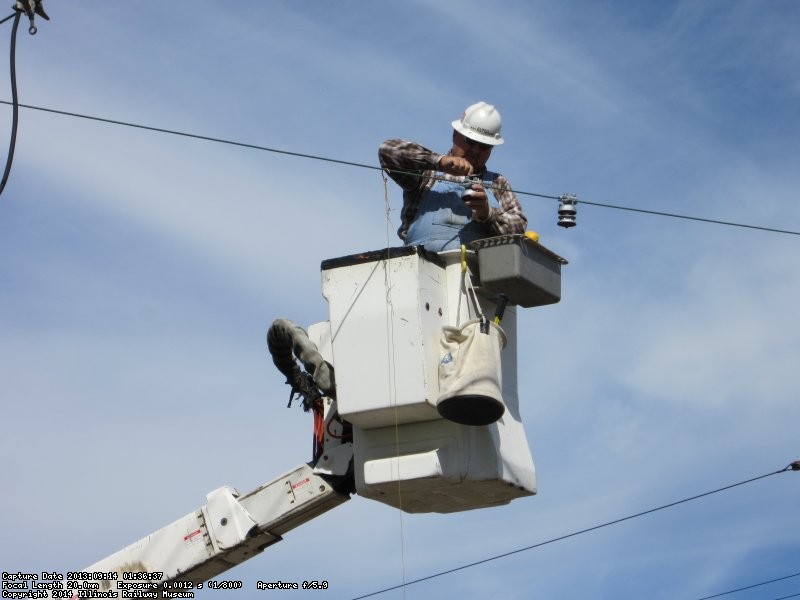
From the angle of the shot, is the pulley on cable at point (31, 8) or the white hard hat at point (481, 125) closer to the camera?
the pulley on cable at point (31, 8)

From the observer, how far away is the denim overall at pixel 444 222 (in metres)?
10.9

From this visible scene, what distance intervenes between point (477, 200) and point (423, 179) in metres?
0.70

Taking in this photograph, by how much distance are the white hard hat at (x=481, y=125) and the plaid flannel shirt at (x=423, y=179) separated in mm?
366

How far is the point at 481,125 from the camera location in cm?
1114

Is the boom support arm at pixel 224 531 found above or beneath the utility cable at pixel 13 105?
beneath

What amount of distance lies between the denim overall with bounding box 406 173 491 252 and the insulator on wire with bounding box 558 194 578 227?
0.57 meters

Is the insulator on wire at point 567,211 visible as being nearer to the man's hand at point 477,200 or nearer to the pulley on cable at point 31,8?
the man's hand at point 477,200

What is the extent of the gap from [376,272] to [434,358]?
2.50 ft

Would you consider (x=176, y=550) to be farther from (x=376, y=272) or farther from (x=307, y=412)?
(x=376, y=272)

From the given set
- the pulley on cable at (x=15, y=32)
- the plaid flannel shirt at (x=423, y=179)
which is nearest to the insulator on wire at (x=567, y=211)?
the plaid flannel shirt at (x=423, y=179)

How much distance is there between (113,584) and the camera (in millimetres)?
11234

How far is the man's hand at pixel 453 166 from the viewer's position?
10.8 meters

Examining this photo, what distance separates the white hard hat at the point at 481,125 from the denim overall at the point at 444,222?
42 centimetres

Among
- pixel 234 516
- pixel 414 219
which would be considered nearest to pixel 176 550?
pixel 234 516
